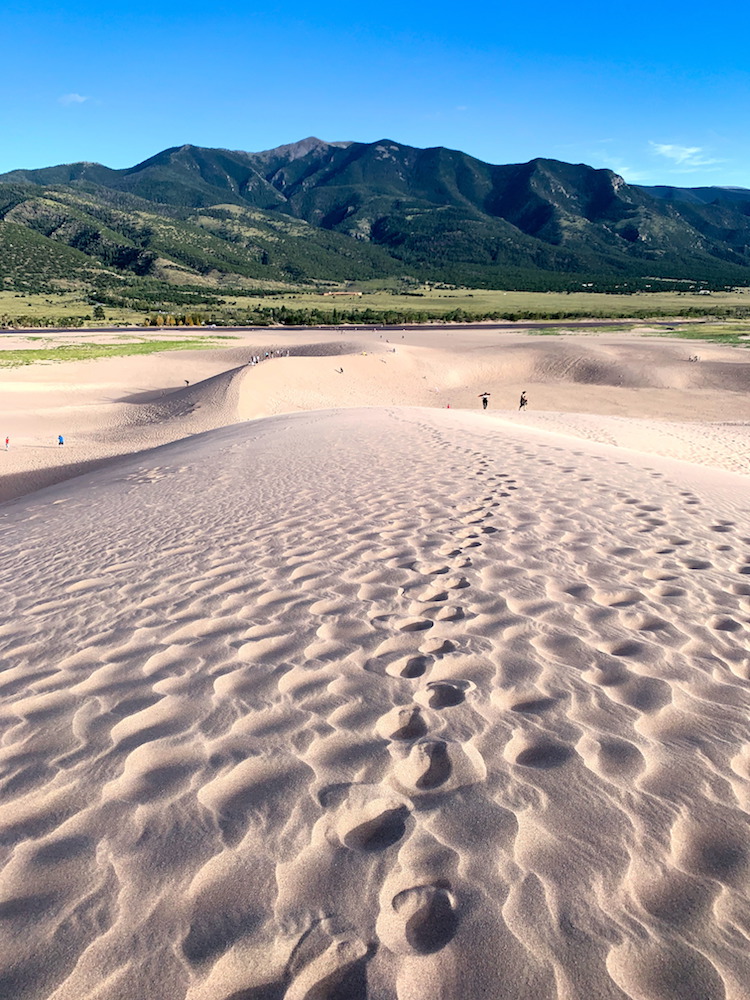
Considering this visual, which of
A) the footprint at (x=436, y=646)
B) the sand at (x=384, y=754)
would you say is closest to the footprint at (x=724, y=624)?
the sand at (x=384, y=754)

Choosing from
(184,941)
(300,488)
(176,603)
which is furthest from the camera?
(300,488)

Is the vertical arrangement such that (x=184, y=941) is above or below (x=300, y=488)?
above

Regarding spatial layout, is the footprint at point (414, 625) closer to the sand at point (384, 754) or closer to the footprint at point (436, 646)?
the sand at point (384, 754)

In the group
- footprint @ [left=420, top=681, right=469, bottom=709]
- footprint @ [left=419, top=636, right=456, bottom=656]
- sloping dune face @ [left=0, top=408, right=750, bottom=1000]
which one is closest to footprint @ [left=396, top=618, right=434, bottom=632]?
sloping dune face @ [left=0, top=408, right=750, bottom=1000]

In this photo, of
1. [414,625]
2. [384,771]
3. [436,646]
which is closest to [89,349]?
[414,625]

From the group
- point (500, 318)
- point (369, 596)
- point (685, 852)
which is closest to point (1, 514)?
point (369, 596)

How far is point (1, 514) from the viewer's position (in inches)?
446

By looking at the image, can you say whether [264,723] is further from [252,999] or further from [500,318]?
[500,318]

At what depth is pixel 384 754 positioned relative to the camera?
2.81m

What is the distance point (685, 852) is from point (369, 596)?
2776 millimetres

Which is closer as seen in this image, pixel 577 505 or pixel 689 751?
pixel 689 751

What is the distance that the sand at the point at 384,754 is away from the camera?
190 cm

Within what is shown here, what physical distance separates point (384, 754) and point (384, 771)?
0.39ft

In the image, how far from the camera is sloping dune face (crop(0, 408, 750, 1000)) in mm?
1895
